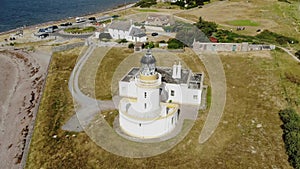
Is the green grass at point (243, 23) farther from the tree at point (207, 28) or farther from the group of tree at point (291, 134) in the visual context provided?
the group of tree at point (291, 134)

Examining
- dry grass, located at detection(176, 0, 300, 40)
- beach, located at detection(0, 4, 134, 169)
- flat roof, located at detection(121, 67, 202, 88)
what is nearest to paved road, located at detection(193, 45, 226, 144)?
flat roof, located at detection(121, 67, 202, 88)

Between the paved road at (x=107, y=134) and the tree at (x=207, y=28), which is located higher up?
the tree at (x=207, y=28)

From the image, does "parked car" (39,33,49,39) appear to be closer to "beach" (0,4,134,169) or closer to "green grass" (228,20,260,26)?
"beach" (0,4,134,169)

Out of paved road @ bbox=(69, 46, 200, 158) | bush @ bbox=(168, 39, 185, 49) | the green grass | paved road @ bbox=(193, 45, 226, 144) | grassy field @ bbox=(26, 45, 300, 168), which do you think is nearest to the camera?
grassy field @ bbox=(26, 45, 300, 168)

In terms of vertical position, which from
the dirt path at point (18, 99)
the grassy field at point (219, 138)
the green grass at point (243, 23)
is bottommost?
the grassy field at point (219, 138)

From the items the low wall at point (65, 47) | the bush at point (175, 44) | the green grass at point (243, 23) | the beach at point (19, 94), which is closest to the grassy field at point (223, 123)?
the beach at point (19, 94)

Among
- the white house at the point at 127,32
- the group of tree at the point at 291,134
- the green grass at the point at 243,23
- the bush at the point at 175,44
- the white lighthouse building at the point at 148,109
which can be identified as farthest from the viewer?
the green grass at the point at 243,23
